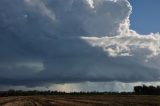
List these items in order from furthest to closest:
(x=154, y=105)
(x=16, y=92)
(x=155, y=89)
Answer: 1. (x=16, y=92)
2. (x=155, y=89)
3. (x=154, y=105)

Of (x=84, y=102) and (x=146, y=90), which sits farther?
(x=146, y=90)

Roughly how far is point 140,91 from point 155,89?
10.1 meters

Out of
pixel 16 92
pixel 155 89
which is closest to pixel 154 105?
pixel 155 89

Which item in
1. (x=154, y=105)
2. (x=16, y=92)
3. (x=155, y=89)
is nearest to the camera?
(x=154, y=105)

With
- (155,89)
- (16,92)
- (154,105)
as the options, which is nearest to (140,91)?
(155,89)

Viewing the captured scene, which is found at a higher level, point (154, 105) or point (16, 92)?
point (16, 92)

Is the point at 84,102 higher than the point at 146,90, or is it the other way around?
the point at 146,90

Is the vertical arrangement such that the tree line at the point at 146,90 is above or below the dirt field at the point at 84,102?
above

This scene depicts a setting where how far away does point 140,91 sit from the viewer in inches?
7087

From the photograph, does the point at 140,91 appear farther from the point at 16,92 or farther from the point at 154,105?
the point at 154,105

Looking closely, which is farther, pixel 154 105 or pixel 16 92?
pixel 16 92

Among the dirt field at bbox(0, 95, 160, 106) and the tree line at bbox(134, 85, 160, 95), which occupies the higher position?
the tree line at bbox(134, 85, 160, 95)

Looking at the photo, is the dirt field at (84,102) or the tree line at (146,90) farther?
the tree line at (146,90)

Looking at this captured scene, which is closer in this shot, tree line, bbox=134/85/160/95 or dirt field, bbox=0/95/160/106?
dirt field, bbox=0/95/160/106
